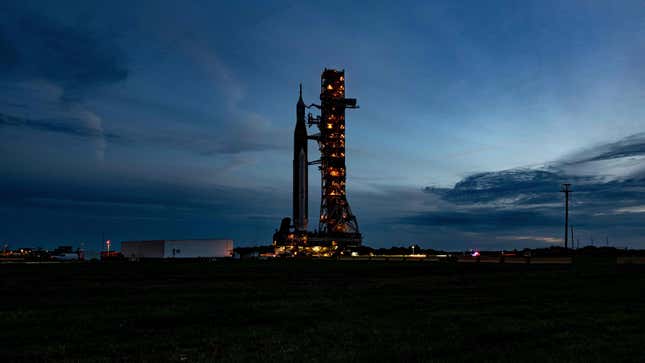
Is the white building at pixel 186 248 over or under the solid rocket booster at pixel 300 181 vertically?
under

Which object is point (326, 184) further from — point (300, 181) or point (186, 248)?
point (186, 248)

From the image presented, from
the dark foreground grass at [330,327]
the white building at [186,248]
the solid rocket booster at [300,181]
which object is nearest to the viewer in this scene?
the dark foreground grass at [330,327]

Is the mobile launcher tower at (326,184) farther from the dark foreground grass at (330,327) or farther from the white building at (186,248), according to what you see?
the dark foreground grass at (330,327)

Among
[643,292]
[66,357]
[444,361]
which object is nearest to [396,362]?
[444,361]

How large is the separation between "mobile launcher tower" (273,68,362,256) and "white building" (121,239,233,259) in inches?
1062

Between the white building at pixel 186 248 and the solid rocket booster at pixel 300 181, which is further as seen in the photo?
the solid rocket booster at pixel 300 181

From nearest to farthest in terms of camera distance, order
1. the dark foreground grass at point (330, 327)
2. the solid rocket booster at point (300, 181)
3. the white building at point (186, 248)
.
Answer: the dark foreground grass at point (330, 327), the white building at point (186, 248), the solid rocket booster at point (300, 181)

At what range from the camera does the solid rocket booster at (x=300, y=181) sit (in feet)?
470

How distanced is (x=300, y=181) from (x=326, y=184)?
7.81 m

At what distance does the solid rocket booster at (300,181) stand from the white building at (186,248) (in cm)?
A: 2684

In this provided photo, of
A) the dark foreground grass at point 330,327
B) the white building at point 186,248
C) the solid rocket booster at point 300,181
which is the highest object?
the solid rocket booster at point 300,181

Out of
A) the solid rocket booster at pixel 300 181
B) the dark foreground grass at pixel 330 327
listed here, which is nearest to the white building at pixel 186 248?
the solid rocket booster at pixel 300 181

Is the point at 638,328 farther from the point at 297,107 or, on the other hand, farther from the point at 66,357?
the point at 297,107

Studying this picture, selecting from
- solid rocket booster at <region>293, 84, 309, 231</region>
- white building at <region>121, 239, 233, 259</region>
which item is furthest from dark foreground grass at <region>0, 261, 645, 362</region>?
solid rocket booster at <region>293, 84, 309, 231</region>
